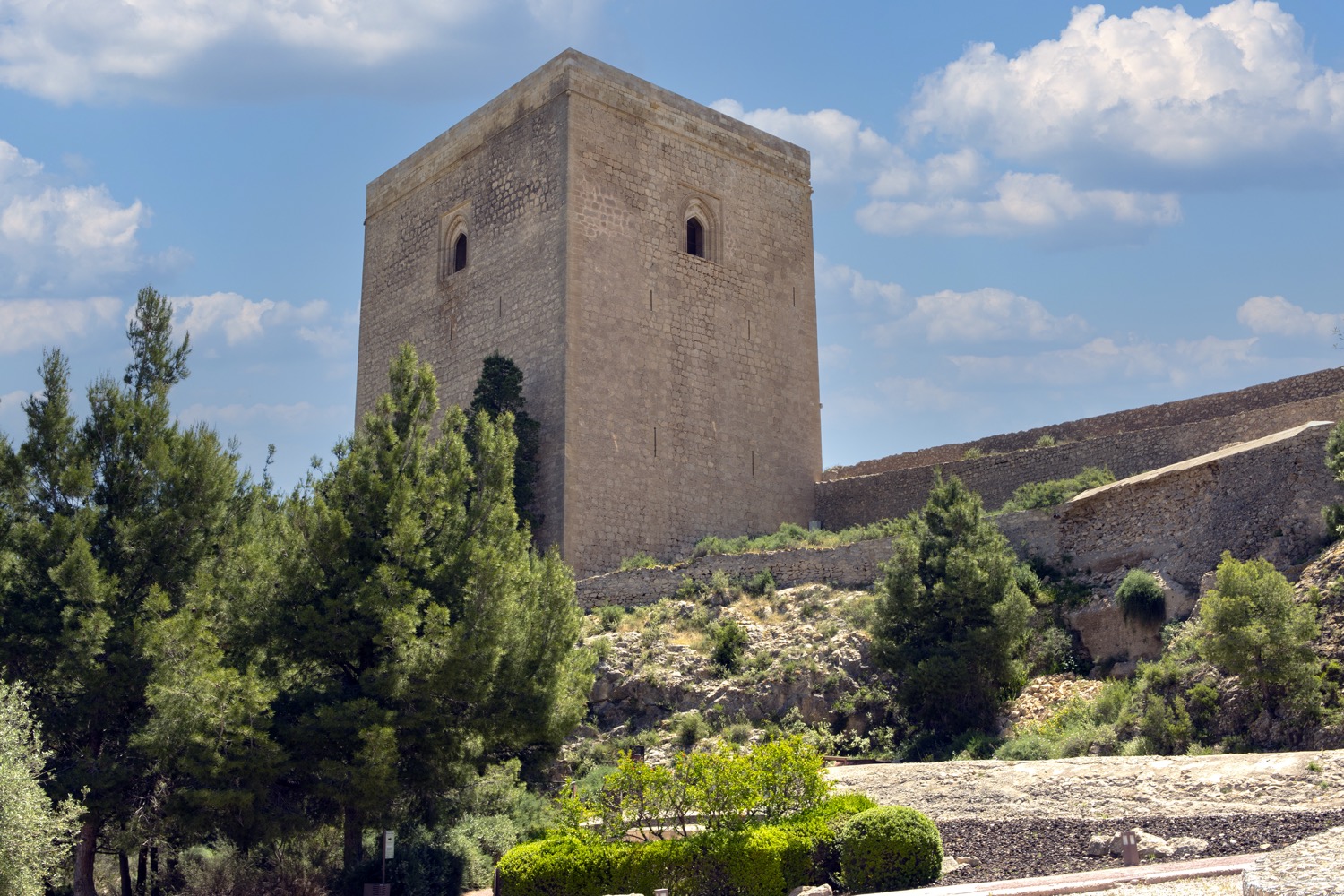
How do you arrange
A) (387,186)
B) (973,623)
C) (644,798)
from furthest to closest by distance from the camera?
Answer: (387,186)
(973,623)
(644,798)

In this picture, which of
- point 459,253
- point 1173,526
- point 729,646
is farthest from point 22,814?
point 459,253

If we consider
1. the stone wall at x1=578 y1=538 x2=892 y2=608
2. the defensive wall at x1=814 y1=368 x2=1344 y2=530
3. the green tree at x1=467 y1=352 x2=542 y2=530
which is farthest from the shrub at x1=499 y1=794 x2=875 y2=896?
the green tree at x1=467 y1=352 x2=542 y2=530

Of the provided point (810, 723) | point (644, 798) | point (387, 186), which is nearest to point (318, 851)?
point (644, 798)

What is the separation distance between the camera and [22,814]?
1089 centimetres

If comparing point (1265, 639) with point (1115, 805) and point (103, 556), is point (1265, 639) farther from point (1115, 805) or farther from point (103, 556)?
point (103, 556)

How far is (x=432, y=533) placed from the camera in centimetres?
1374

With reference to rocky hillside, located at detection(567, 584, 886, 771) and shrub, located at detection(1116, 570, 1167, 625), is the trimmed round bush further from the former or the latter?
shrub, located at detection(1116, 570, 1167, 625)

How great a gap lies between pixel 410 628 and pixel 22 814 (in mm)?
3481

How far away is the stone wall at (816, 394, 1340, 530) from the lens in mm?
18578

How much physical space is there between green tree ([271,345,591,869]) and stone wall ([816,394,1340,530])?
369 inches

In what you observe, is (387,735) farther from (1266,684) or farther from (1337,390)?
(1337,390)

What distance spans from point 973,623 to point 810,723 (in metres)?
2.39

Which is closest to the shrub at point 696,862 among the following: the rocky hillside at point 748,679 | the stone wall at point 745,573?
the rocky hillside at point 748,679

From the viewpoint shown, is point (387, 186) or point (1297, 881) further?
point (387, 186)
